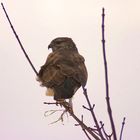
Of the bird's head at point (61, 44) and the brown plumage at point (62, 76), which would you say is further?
the bird's head at point (61, 44)

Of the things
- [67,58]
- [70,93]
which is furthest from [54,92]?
[67,58]

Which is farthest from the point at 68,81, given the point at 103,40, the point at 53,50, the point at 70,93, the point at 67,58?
the point at 103,40

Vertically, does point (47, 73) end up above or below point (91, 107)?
below

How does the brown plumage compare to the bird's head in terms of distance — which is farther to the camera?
the bird's head

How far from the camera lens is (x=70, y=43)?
291 inches

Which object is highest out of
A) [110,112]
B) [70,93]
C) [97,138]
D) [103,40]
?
[103,40]

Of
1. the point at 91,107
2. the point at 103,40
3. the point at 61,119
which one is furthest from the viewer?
the point at 61,119

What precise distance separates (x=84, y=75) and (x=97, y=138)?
2.46m

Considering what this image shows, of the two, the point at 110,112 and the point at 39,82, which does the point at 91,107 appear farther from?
the point at 39,82

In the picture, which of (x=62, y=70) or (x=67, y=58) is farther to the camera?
(x=67, y=58)

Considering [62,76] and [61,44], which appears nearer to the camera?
[62,76]

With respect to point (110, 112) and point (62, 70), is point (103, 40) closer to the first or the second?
point (110, 112)

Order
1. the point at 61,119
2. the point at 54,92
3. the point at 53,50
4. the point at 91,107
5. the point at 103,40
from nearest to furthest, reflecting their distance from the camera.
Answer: the point at 103,40 < the point at 91,107 < the point at 61,119 < the point at 54,92 < the point at 53,50

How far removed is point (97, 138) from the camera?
2729mm
